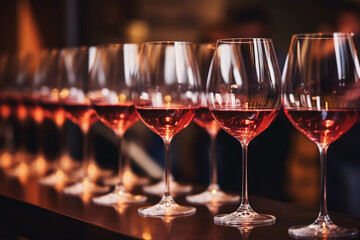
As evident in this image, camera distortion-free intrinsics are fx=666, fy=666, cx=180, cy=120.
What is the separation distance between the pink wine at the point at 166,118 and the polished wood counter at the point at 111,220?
6.7 inches

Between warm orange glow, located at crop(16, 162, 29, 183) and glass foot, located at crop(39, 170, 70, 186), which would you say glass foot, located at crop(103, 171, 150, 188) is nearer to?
glass foot, located at crop(39, 170, 70, 186)

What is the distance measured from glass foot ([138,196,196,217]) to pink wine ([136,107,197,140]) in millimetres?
137

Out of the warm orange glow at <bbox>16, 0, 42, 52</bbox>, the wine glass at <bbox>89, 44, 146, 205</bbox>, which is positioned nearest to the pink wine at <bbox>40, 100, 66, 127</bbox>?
the wine glass at <bbox>89, 44, 146, 205</bbox>

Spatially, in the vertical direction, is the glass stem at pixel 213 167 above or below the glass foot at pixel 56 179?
above

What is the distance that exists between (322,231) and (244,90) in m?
0.29

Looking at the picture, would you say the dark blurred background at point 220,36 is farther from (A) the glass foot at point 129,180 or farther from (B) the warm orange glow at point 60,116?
(A) the glass foot at point 129,180

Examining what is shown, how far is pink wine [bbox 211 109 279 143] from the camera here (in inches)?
47.3

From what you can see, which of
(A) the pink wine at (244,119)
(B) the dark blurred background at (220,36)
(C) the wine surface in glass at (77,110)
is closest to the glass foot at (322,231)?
(A) the pink wine at (244,119)

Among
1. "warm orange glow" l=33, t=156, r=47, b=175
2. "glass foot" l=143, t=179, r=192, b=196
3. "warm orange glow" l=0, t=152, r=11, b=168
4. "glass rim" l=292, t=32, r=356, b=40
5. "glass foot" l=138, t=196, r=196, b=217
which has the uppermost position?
"glass rim" l=292, t=32, r=356, b=40

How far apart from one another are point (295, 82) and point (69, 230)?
502 millimetres

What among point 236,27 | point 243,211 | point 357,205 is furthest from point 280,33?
point 243,211

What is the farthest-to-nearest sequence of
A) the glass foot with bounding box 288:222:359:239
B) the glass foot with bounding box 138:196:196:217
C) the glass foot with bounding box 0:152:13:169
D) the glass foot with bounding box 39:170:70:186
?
the glass foot with bounding box 0:152:13:169 < the glass foot with bounding box 39:170:70:186 < the glass foot with bounding box 138:196:196:217 < the glass foot with bounding box 288:222:359:239

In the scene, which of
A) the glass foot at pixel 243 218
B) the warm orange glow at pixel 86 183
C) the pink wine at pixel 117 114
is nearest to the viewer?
the glass foot at pixel 243 218

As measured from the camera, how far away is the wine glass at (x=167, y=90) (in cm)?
132
